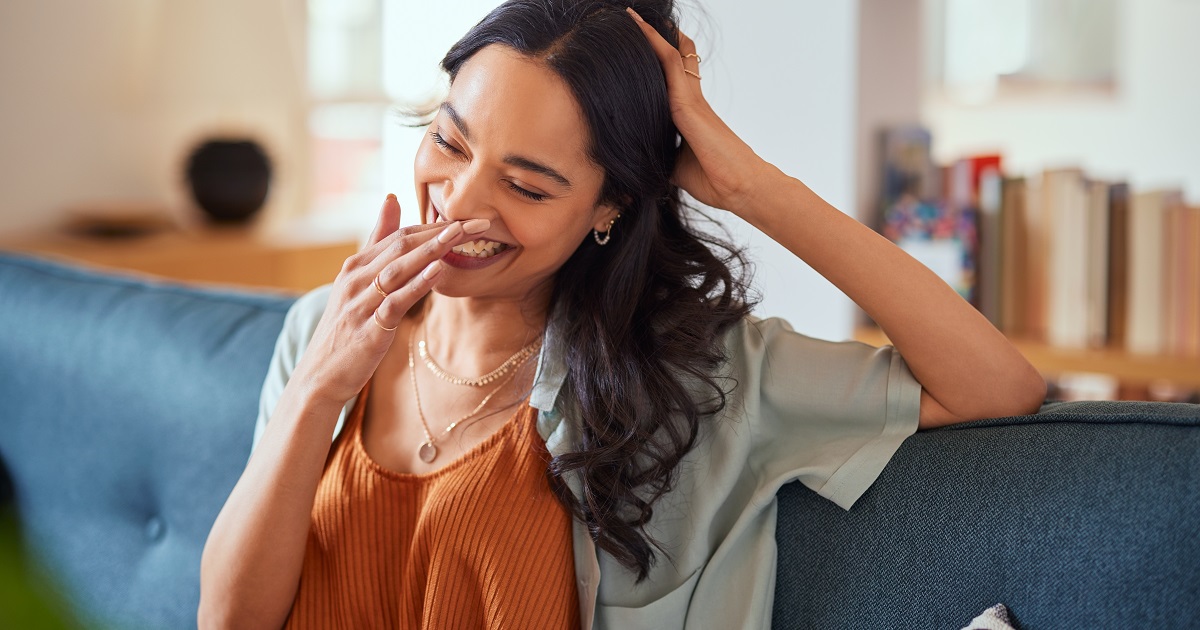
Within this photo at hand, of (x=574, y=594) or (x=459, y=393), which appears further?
(x=459, y=393)

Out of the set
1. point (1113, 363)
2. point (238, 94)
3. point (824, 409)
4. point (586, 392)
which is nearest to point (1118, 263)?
point (1113, 363)

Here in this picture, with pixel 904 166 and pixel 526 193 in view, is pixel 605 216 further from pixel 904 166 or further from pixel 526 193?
pixel 904 166

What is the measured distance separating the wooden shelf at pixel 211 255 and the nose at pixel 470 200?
7.28 ft

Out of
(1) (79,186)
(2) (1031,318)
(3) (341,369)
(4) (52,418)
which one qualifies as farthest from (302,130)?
(3) (341,369)

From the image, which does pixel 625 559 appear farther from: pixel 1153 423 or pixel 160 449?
pixel 160 449

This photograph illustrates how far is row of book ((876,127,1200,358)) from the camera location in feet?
7.62

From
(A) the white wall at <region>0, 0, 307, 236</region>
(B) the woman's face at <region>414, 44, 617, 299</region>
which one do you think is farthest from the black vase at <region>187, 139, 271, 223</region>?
(B) the woman's face at <region>414, 44, 617, 299</region>

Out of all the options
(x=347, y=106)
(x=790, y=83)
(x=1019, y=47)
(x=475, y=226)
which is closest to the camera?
(x=475, y=226)

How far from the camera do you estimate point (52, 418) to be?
173 cm

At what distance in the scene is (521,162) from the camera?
3.80ft

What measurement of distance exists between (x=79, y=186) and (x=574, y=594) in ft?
9.51

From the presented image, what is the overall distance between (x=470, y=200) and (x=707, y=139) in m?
0.28

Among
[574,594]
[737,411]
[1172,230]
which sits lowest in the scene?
[574,594]

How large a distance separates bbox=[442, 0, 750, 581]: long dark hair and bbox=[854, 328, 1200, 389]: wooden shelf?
119 cm
